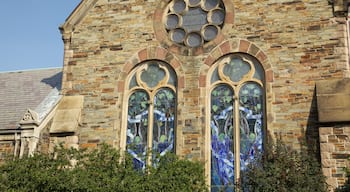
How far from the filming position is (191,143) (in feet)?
48.8

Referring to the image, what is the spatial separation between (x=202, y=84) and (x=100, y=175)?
5.23m

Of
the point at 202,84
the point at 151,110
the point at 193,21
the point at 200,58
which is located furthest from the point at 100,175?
the point at 193,21

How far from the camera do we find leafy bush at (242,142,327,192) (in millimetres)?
12039

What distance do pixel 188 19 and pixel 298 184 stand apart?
24.3ft

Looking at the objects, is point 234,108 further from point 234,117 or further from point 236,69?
point 236,69

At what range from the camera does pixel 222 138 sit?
14883mm

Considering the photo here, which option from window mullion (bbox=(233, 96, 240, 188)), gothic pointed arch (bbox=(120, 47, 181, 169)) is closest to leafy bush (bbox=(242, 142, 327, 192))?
window mullion (bbox=(233, 96, 240, 188))

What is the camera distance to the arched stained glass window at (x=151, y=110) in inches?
606

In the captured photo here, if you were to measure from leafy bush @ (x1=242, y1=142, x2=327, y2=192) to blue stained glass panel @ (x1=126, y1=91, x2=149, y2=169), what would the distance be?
13.2 ft

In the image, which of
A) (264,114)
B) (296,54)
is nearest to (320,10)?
(296,54)

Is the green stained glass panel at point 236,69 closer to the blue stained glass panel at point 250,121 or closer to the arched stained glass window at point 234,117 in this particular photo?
the arched stained glass window at point 234,117

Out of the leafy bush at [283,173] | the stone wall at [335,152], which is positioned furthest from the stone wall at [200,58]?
the leafy bush at [283,173]

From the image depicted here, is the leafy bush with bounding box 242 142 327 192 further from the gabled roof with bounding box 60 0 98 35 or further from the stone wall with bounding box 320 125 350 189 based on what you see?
the gabled roof with bounding box 60 0 98 35

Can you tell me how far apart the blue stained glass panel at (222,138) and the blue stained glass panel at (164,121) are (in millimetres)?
1369
